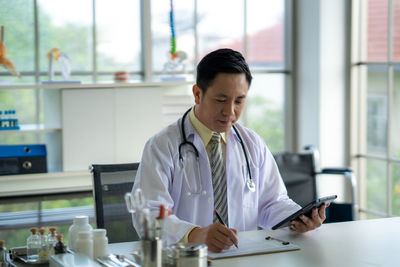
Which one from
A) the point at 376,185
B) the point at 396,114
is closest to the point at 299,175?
the point at 396,114

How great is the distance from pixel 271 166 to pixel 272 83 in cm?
233

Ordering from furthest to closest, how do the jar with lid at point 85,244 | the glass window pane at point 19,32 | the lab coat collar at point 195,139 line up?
the glass window pane at point 19,32
the lab coat collar at point 195,139
the jar with lid at point 85,244

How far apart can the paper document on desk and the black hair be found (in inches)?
23.0

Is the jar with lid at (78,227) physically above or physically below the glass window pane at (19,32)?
below

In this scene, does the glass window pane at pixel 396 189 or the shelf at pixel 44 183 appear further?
the glass window pane at pixel 396 189

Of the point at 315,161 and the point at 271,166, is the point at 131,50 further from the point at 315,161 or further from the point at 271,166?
the point at 271,166

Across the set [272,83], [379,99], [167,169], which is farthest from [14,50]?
[379,99]

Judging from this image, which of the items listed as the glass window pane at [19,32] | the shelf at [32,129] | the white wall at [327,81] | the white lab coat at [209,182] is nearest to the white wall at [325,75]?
the white wall at [327,81]

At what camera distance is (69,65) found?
398 cm

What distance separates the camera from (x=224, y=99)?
7.55 ft

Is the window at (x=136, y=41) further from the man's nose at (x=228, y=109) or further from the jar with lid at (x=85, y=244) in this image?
the jar with lid at (x=85, y=244)

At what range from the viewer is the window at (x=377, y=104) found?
166 inches

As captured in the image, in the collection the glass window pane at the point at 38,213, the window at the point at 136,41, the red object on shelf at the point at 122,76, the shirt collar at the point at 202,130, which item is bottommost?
the glass window pane at the point at 38,213

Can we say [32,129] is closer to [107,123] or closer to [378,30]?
[107,123]
